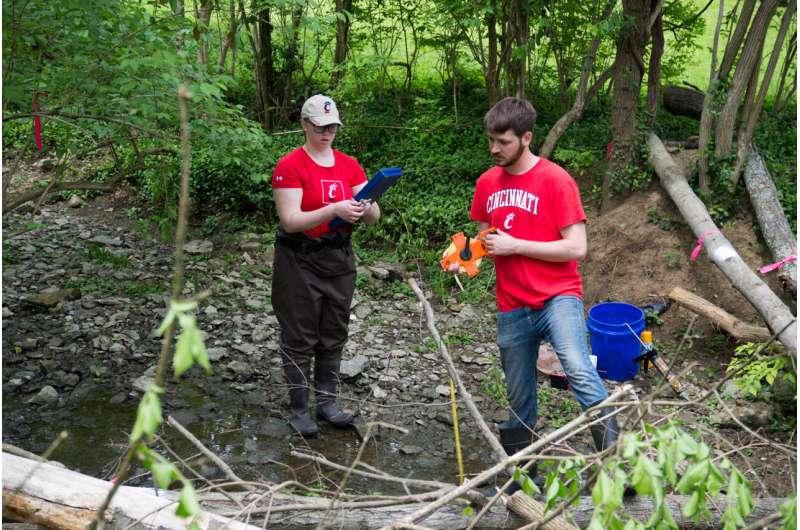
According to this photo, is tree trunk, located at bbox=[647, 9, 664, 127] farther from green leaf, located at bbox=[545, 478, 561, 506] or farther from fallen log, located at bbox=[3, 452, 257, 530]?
fallen log, located at bbox=[3, 452, 257, 530]

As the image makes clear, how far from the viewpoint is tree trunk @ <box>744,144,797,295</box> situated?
17.1 ft

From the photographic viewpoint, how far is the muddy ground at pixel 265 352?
4.37m

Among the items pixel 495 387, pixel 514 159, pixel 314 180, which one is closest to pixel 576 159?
pixel 495 387

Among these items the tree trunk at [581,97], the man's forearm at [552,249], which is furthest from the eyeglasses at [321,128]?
the tree trunk at [581,97]

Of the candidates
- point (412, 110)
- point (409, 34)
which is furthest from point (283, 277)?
point (409, 34)

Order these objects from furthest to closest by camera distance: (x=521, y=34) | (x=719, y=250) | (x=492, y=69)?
(x=492, y=69), (x=521, y=34), (x=719, y=250)

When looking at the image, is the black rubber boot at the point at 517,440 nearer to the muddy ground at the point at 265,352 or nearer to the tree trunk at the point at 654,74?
the muddy ground at the point at 265,352

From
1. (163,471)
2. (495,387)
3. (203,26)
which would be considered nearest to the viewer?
(163,471)

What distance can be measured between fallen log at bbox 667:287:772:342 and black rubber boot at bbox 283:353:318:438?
2.73 meters

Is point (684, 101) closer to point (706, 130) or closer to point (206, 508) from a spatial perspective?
point (706, 130)

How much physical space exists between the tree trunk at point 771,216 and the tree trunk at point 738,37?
707 millimetres

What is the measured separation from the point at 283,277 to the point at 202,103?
1317 mm

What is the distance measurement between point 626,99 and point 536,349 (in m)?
4.14

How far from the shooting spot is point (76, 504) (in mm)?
2666
